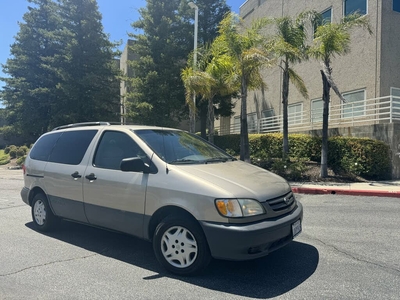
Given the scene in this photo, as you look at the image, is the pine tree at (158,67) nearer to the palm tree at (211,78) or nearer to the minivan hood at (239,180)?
the palm tree at (211,78)

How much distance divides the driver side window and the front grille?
169cm

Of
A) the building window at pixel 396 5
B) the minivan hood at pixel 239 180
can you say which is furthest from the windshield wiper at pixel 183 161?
the building window at pixel 396 5

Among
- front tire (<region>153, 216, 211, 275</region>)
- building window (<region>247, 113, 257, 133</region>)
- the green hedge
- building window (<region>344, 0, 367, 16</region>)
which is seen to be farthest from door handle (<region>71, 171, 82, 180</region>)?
building window (<region>247, 113, 257, 133</region>)

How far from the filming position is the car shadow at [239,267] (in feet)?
11.8

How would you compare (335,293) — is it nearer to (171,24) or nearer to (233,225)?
(233,225)

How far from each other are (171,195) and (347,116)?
14405mm

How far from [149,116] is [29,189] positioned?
1507 centimetres

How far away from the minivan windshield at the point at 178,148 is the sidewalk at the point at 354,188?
5.70m

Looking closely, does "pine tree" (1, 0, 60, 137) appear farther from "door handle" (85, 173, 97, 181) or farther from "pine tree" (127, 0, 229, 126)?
"door handle" (85, 173, 97, 181)

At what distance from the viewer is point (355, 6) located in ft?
52.9

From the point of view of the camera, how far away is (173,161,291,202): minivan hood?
366cm

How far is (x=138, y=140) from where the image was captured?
4.51 meters

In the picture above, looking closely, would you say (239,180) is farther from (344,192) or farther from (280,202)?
(344,192)

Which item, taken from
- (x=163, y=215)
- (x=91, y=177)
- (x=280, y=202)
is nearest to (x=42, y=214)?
(x=91, y=177)
